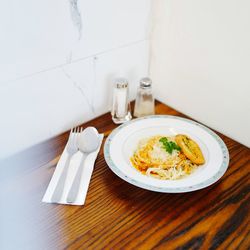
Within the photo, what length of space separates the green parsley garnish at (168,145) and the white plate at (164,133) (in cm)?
6

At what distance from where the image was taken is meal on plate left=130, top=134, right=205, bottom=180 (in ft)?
2.81

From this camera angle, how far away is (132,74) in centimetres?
110

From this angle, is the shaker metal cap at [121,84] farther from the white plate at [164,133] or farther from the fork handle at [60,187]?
the fork handle at [60,187]

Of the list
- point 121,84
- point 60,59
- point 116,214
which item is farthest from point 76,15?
point 116,214

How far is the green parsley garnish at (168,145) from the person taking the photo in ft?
2.92

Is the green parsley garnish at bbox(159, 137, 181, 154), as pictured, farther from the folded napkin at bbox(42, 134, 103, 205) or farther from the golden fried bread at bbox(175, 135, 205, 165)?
the folded napkin at bbox(42, 134, 103, 205)

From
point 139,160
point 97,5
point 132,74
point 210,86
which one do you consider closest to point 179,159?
point 139,160

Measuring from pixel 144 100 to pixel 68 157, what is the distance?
302mm

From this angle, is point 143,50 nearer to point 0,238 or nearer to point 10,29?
point 10,29

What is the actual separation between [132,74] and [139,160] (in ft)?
1.09

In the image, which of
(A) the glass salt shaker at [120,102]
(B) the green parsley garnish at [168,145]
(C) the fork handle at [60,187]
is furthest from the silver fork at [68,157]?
(B) the green parsley garnish at [168,145]

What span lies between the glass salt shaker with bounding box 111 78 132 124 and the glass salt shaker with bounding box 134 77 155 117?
0.11ft

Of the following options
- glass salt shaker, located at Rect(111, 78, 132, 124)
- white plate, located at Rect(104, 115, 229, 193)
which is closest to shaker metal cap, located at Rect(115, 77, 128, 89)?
glass salt shaker, located at Rect(111, 78, 132, 124)

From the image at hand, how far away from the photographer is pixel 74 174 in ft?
2.70
